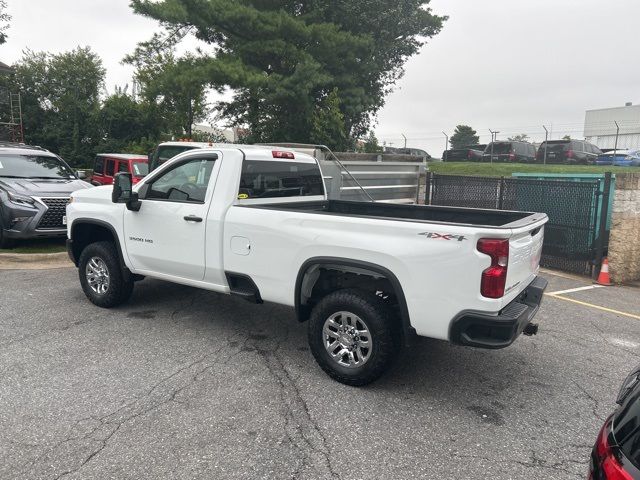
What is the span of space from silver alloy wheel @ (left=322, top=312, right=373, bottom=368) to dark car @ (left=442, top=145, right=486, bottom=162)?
22624 millimetres

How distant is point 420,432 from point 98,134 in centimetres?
2552

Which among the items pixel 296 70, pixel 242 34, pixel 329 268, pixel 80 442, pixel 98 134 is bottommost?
pixel 80 442

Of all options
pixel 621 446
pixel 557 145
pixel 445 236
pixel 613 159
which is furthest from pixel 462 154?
pixel 621 446

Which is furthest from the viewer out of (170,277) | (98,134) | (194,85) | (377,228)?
(98,134)

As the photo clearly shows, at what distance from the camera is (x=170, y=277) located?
5.09 metres

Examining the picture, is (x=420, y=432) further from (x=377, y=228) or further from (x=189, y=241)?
(x=189, y=241)

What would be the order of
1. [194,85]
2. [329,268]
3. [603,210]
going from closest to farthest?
[329,268] < [603,210] < [194,85]

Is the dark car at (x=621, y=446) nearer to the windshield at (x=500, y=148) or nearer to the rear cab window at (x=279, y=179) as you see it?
the rear cab window at (x=279, y=179)

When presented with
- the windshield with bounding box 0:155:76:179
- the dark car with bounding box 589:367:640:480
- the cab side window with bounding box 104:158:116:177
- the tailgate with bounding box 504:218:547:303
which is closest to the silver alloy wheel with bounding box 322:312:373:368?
the tailgate with bounding box 504:218:547:303

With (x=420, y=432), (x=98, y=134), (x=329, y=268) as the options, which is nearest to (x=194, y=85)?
(x=98, y=134)

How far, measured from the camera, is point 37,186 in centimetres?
872

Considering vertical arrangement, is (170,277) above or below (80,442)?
above

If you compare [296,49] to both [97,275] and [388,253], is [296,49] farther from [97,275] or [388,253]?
[388,253]

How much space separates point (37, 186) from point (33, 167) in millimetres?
1076
